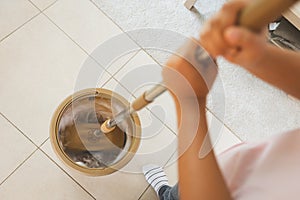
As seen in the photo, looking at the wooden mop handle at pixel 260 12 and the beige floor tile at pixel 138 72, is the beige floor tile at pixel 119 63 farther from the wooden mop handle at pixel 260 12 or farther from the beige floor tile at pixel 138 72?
the wooden mop handle at pixel 260 12

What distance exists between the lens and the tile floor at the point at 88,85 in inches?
40.6

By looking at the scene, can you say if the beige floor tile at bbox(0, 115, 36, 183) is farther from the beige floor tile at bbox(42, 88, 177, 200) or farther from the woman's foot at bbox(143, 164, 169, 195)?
the woman's foot at bbox(143, 164, 169, 195)

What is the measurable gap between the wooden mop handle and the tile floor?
28.3 inches

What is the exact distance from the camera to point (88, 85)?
1.10 metres

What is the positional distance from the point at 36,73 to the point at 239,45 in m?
0.86

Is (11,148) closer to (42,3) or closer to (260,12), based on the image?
(42,3)

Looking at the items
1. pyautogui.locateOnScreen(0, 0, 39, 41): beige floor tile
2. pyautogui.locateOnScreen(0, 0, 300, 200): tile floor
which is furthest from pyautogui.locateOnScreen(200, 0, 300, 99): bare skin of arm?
pyautogui.locateOnScreen(0, 0, 39, 41): beige floor tile

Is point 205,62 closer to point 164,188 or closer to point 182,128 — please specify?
point 182,128

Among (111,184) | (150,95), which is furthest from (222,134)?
(150,95)

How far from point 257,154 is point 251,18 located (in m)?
0.25

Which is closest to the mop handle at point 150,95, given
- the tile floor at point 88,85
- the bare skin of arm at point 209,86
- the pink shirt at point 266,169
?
the bare skin of arm at point 209,86

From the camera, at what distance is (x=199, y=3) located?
1296mm

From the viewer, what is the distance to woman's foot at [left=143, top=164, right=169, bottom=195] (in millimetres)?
1042

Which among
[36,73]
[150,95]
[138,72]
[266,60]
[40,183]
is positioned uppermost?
[266,60]
